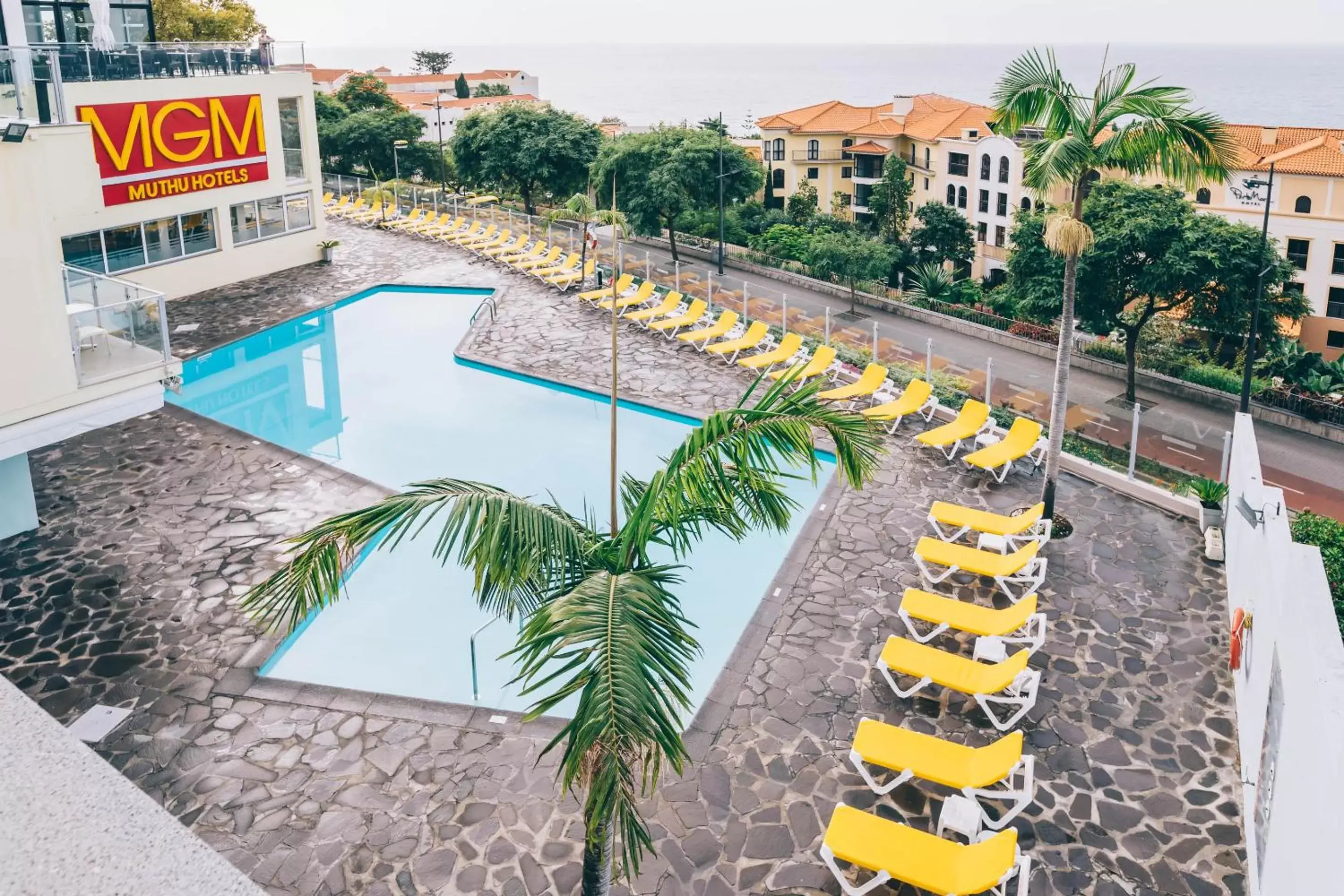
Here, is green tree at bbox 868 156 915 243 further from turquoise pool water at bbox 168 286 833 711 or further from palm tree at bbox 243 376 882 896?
palm tree at bbox 243 376 882 896

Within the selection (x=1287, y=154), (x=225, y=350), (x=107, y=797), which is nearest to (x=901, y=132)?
(x=1287, y=154)

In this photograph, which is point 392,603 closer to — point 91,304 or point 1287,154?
point 91,304

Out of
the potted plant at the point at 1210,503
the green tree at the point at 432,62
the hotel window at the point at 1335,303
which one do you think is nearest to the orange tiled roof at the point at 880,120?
the hotel window at the point at 1335,303

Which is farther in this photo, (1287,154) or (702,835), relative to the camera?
(1287,154)

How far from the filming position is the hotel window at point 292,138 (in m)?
23.9

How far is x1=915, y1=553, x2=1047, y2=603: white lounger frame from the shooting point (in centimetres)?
1052

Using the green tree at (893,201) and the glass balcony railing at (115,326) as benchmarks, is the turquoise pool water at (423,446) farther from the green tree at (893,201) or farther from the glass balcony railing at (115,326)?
the green tree at (893,201)

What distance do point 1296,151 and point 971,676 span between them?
2174 inches

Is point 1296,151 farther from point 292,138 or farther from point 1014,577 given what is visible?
point 1014,577

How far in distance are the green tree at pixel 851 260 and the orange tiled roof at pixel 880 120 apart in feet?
106

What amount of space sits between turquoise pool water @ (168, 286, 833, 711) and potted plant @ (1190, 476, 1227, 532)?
4407 mm

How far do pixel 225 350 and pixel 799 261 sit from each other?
2812 centimetres

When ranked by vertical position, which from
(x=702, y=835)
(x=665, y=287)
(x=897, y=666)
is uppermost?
(x=665, y=287)

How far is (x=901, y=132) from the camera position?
71438 millimetres
